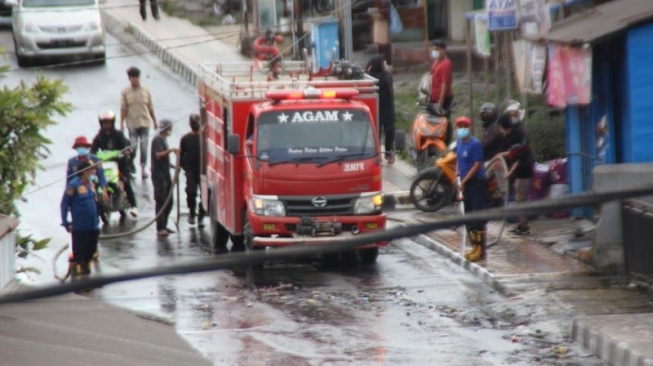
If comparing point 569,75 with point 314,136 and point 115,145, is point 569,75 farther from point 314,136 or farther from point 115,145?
point 115,145

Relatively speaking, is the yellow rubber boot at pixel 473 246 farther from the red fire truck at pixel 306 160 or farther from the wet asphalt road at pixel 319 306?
the red fire truck at pixel 306 160

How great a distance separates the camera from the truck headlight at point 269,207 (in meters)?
15.7

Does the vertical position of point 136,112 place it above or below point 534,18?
below

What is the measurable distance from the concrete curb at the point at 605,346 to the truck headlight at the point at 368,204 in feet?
14.5

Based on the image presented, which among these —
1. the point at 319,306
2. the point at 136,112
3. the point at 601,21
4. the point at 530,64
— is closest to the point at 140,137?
the point at 136,112

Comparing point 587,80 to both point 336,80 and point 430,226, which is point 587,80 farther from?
point 430,226

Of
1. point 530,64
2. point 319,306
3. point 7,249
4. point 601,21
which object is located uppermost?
point 601,21

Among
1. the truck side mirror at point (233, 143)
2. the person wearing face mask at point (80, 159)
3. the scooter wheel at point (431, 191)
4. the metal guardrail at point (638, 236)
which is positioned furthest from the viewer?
the scooter wheel at point (431, 191)

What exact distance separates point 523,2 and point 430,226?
1633cm

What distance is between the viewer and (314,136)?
52.0 ft

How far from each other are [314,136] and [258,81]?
1.93 metres

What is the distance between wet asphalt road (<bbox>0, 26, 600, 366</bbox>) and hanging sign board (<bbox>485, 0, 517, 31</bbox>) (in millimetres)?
3291

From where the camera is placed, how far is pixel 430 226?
10.6 ft

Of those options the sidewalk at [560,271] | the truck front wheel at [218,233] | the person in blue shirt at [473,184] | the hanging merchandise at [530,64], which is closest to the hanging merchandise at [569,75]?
the hanging merchandise at [530,64]
